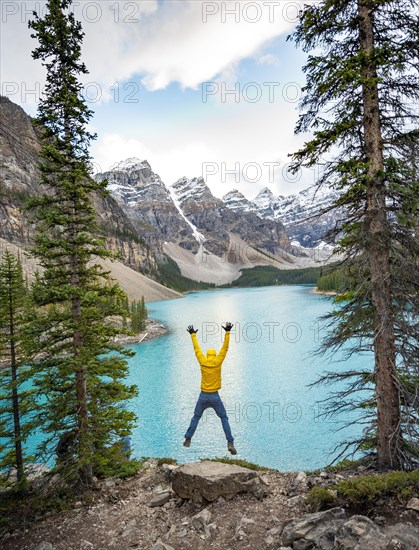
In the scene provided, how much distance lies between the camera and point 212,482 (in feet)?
27.0

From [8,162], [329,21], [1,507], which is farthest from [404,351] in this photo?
[8,162]

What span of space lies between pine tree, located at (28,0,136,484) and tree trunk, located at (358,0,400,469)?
7.27m

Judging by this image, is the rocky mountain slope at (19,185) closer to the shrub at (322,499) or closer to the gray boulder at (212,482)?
the gray boulder at (212,482)

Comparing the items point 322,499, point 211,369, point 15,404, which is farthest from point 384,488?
point 15,404

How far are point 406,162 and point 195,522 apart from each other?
9.31 m

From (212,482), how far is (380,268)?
252 inches

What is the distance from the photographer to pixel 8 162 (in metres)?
129

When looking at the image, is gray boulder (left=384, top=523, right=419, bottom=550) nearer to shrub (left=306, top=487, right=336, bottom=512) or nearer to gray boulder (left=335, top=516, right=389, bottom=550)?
gray boulder (left=335, top=516, right=389, bottom=550)

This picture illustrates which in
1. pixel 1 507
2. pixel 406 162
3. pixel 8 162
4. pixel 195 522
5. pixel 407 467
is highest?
pixel 8 162

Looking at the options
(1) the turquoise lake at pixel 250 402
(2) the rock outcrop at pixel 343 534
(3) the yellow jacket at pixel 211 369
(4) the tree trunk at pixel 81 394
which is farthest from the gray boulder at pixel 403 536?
(4) the tree trunk at pixel 81 394

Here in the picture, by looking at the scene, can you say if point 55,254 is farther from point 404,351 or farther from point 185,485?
point 404,351

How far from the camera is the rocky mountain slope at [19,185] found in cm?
10931

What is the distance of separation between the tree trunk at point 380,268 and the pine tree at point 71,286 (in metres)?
7.27

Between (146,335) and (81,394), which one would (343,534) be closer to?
(81,394)
